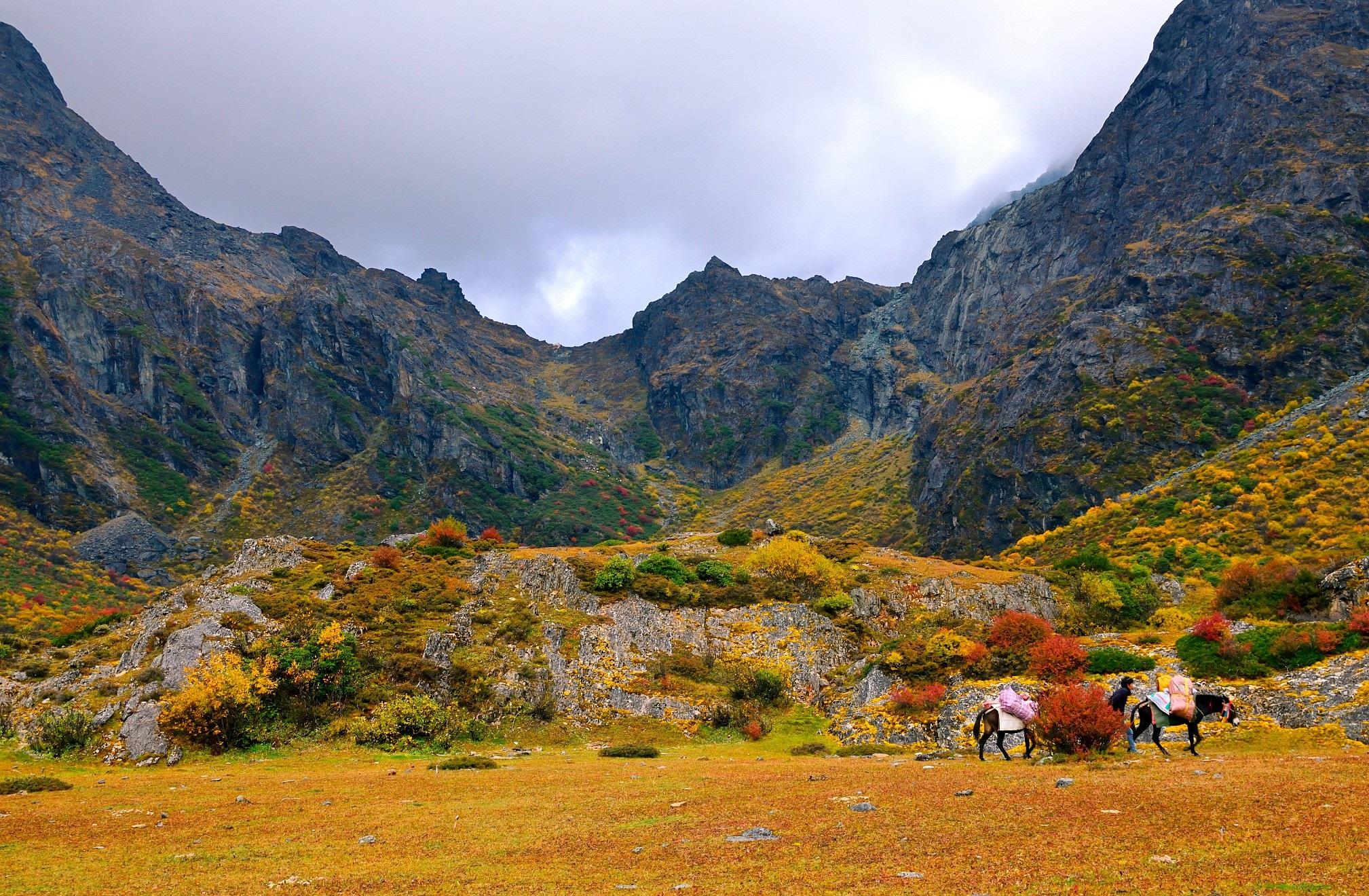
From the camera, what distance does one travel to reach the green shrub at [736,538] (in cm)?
6097

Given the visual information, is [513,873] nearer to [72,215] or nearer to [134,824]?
[134,824]

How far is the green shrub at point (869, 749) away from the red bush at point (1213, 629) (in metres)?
11.3

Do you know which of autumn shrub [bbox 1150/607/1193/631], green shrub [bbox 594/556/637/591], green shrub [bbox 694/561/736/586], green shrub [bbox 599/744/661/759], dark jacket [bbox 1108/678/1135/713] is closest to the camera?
dark jacket [bbox 1108/678/1135/713]

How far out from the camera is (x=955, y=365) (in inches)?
7790

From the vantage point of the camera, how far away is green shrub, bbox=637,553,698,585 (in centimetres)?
4919

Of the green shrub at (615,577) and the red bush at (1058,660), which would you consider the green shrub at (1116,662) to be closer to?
the red bush at (1058,660)

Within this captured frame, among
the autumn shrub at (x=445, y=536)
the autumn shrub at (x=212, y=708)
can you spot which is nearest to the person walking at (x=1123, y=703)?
the autumn shrub at (x=212, y=708)

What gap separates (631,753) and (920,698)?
11.9 metres

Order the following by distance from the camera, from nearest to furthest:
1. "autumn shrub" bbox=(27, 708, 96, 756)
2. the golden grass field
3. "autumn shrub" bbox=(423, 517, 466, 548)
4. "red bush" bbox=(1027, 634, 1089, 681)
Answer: the golden grass field, "red bush" bbox=(1027, 634, 1089, 681), "autumn shrub" bbox=(27, 708, 96, 756), "autumn shrub" bbox=(423, 517, 466, 548)

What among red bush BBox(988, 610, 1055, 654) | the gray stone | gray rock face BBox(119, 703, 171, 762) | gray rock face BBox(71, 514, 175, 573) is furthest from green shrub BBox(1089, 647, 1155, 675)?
gray rock face BBox(71, 514, 175, 573)

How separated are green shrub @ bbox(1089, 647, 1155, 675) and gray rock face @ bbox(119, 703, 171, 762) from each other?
1431 inches

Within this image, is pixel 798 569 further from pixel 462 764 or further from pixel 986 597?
pixel 462 764

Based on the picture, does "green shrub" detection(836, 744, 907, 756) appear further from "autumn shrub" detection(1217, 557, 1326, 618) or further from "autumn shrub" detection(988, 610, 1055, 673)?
"autumn shrub" detection(1217, 557, 1326, 618)

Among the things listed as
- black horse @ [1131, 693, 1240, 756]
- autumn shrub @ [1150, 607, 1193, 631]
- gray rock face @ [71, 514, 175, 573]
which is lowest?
black horse @ [1131, 693, 1240, 756]
